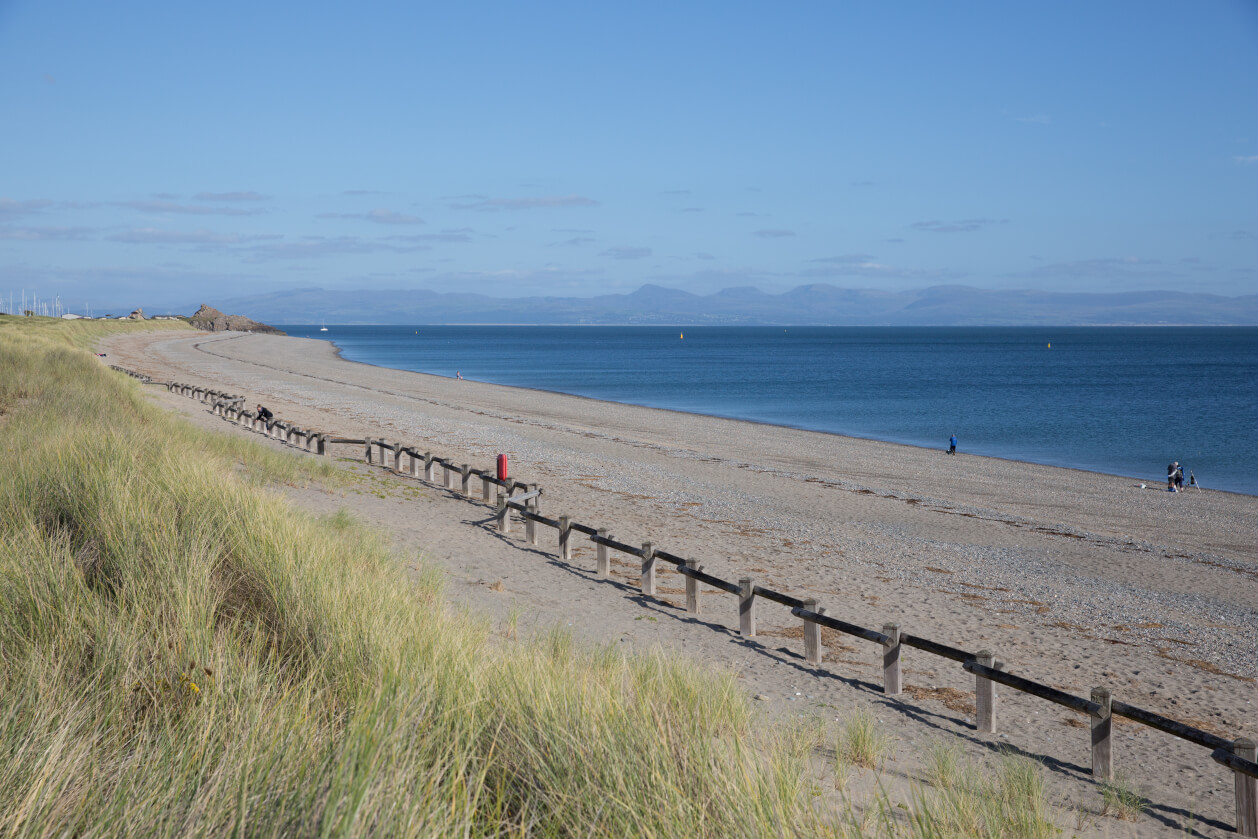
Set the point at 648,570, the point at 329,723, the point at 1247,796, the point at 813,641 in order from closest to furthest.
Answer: the point at 329,723
the point at 1247,796
the point at 813,641
the point at 648,570

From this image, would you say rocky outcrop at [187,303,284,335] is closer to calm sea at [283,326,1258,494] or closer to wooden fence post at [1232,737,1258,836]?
calm sea at [283,326,1258,494]

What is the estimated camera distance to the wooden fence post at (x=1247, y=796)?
17.7 ft

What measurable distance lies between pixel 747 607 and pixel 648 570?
1.82 meters

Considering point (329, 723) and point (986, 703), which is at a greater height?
point (329, 723)

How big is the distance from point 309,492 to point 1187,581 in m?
14.8

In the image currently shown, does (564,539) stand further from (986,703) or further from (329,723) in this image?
(329,723)

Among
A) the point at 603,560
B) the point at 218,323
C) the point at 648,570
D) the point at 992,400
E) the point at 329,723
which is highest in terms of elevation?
the point at 218,323

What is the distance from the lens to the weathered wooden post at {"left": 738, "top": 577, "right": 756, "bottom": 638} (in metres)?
9.17

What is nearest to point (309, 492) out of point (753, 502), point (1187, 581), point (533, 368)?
point (753, 502)

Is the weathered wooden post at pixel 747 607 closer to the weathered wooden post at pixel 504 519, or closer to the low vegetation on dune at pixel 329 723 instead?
the low vegetation on dune at pixel 329 723

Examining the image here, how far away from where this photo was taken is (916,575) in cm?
1318

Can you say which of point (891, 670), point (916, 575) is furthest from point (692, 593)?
point (916, 575)

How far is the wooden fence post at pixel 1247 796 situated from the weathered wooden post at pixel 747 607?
453 cm

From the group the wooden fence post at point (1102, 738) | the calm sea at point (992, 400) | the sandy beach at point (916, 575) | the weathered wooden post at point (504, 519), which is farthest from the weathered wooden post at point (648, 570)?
the calm sea at point (992, 400)
